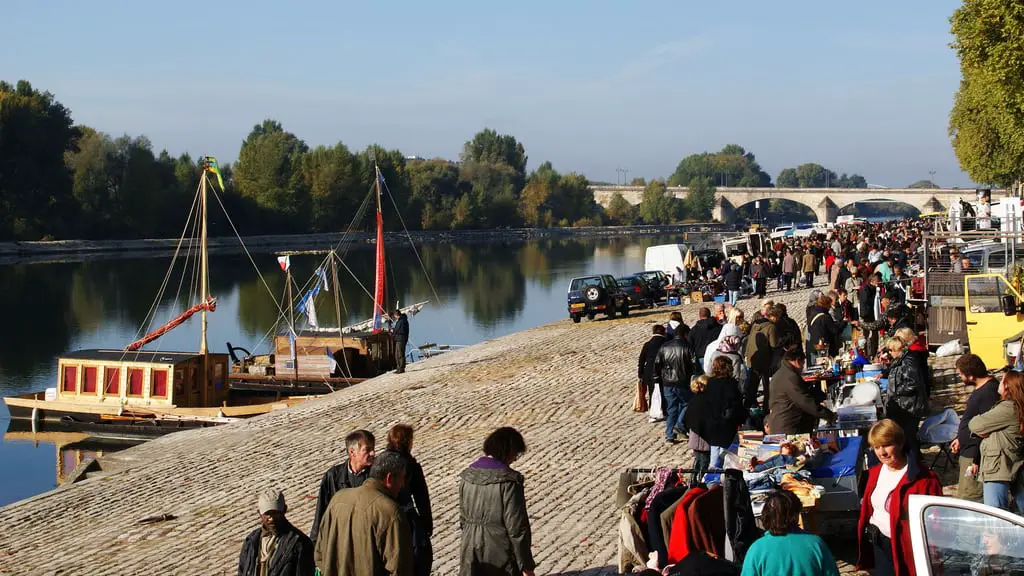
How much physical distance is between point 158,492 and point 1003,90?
82.0ft

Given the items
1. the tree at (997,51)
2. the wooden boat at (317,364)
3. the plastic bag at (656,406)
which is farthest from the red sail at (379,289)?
the plastic bag at (656,406)

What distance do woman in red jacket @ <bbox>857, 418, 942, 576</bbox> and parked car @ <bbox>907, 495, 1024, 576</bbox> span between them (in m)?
0.55

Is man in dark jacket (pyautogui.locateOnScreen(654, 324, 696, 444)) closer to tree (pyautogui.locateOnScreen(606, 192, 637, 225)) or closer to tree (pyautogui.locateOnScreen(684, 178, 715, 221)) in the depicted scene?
tree (pyautogui.locateOnScreen(606, 192, 637, 225))

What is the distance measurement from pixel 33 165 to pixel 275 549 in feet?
307

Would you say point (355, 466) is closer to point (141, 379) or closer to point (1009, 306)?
point (1009, 306)

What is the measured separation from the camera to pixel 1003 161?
56.0 m

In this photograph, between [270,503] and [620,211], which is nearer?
[270,503]

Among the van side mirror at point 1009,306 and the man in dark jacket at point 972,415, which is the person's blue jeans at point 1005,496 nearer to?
the man in dark jacket at point 972,415

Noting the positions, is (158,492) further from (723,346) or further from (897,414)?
(897,414)

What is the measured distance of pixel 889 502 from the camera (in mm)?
6582

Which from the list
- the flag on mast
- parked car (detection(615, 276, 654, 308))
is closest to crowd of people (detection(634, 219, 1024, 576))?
parked car (detection(615, 276, 654, 308))

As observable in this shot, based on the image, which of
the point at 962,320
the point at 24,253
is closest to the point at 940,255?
the point at 962,320

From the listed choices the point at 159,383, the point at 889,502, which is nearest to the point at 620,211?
the point at 159,383

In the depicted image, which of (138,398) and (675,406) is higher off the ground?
(675,406)
